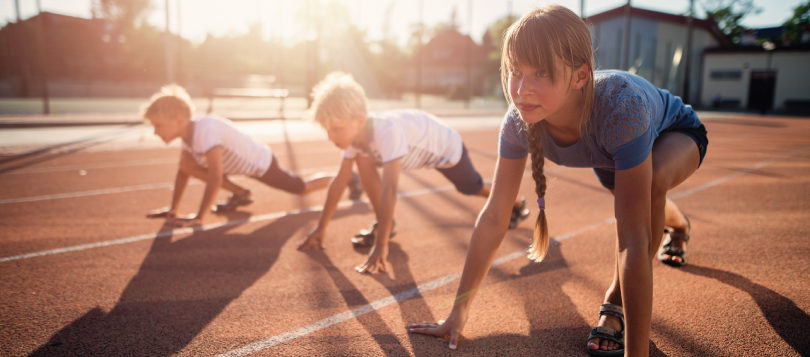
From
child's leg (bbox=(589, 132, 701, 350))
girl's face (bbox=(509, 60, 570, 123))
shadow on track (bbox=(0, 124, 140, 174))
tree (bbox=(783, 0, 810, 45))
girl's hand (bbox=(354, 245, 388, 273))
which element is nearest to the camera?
girl's face (bbox=(509, 60, 570, 123))

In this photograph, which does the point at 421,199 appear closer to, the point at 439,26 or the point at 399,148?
the point at 399,148

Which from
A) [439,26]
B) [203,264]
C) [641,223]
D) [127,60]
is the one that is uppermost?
[439,26]

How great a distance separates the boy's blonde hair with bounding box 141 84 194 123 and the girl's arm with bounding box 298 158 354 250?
177 centimetres

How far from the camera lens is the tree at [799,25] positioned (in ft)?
158

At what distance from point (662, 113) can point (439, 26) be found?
71950mm

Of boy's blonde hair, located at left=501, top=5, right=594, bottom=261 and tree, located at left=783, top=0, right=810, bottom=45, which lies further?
tree, located at left=783, top=0, right=810, bottom=45

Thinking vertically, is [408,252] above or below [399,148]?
below

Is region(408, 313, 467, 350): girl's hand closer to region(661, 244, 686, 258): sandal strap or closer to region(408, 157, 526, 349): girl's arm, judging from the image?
region(408, 157, 526, 349): girl's arm

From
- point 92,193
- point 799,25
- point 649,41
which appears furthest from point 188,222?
point 799,25

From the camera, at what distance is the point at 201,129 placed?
4.68 m

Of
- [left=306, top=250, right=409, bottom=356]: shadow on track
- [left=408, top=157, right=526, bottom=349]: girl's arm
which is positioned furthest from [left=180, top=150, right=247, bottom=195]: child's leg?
[left=408, top=157, right=526, bottom=349]: girl's arm

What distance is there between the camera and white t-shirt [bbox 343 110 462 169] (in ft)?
11.8

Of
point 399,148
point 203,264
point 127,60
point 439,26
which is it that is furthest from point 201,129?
point 439,26

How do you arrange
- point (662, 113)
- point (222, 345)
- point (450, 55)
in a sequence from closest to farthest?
point (662, 113) → point (222, 345) → point (450, 55)
